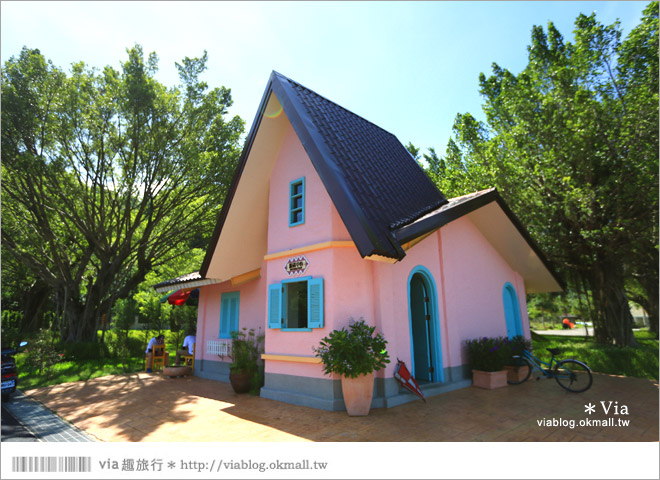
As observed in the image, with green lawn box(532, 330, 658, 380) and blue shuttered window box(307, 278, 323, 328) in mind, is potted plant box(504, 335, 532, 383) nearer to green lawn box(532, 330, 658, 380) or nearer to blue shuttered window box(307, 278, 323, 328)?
green lawn box(532, 330, 658, 380)

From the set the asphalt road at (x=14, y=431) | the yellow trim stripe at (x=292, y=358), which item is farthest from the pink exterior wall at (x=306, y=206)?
the asphalt road at (x=14, y=431)

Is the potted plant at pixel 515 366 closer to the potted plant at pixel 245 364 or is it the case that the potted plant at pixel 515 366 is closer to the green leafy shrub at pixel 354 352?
the green leafy shrub at pixel 354 352

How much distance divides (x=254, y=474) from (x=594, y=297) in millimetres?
16142

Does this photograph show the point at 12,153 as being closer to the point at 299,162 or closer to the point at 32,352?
the point at 32,352

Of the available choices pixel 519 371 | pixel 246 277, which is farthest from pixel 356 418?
pixel 519 371

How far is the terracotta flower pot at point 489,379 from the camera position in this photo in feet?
29.1

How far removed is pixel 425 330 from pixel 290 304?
356 centimetres

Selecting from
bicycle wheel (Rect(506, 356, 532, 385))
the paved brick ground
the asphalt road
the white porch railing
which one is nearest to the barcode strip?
the paved brick ground

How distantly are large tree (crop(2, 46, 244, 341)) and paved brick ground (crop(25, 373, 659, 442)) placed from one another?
856 cm

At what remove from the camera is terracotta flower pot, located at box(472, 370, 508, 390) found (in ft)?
29.1

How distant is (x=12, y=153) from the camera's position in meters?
13.4

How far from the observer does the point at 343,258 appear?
24.6ft

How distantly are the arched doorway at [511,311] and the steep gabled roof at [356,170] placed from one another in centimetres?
412

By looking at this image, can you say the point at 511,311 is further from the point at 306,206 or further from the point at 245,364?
the point at 245,364
